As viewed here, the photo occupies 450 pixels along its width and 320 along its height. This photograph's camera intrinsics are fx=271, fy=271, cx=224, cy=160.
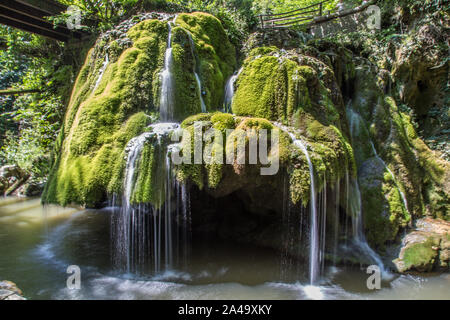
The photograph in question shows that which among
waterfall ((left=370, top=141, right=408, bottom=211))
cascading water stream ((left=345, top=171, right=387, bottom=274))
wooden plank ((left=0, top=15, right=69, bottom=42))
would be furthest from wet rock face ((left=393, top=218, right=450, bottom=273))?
wooden plank ((left=0, top=15, right=69, bottom=42))

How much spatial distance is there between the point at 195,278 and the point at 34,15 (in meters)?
10.6

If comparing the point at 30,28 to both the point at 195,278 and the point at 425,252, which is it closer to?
the point at 195,278

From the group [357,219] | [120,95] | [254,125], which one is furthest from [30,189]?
[357,219]

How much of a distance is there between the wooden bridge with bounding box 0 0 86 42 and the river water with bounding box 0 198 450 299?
7.49 m

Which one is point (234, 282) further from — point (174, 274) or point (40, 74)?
point (40, 74)

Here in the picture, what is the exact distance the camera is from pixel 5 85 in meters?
20.7

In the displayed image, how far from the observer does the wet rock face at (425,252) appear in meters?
5.80

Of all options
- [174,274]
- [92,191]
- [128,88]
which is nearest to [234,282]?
[174,274]

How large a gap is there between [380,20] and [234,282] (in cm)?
1259

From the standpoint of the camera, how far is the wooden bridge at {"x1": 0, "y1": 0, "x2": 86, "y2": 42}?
9.12 meters

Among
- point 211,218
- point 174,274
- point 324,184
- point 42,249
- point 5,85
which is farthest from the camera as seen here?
point 5,85

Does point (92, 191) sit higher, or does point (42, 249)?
point (92, 191)

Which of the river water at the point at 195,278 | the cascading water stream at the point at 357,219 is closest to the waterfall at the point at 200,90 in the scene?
the river water at the point at 195,278

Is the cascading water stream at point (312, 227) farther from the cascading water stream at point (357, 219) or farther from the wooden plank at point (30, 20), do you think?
the wooden plank at point (30, 20)
